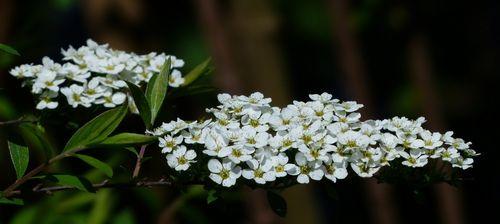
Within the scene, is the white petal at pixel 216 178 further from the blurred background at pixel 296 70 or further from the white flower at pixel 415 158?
the white flower at pixel 415 158

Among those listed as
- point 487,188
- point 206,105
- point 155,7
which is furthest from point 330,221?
point 155,7

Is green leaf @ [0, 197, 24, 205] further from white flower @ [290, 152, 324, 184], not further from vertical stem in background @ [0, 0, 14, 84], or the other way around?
vertical stem in background @ [0, 0, 14, 84]

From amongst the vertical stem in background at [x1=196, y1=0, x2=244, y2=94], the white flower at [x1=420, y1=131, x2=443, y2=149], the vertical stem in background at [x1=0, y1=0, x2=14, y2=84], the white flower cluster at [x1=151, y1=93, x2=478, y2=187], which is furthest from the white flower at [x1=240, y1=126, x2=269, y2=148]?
the vertical stem in background at [x1=196, y1=0, x2=244, y2=94]

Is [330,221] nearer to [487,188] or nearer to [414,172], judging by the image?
[487,188]

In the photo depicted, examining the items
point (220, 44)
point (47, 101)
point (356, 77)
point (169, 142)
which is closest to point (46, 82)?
point (47, 101)

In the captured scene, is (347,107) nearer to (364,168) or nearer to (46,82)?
(364,168)

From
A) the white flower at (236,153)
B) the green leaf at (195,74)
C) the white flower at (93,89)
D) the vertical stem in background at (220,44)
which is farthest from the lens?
the vertical stem in background at (220,44)

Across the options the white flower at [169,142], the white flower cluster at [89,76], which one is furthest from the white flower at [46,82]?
the white flower at [169,142]
